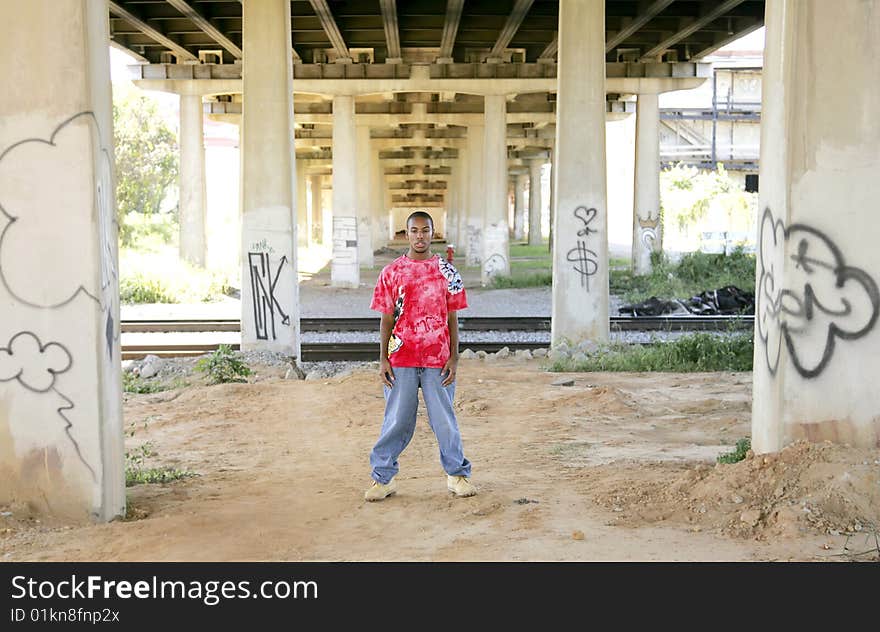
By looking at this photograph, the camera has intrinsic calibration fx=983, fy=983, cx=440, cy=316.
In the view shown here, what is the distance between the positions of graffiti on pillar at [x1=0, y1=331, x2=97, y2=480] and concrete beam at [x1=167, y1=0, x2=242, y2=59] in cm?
1948

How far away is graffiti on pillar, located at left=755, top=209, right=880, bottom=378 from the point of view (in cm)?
654

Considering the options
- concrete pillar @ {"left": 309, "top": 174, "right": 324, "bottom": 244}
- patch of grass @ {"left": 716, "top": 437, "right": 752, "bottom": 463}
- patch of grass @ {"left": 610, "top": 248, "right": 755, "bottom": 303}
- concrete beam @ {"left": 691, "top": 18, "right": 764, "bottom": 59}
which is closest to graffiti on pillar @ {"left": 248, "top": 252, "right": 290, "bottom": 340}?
patch of grass @ {"left": 716, "top": 437, "right": 752, "bottom": 463}

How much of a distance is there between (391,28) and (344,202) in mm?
6078

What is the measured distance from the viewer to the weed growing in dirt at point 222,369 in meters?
14.3

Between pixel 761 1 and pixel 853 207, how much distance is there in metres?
22.2

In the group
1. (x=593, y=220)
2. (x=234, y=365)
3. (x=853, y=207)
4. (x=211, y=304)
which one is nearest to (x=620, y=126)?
(x=211, y=304)

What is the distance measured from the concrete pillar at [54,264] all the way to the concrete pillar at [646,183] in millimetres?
29085

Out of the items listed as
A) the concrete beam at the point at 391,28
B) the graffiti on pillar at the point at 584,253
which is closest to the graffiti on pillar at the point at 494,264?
the concrete beam at the point at 391,28

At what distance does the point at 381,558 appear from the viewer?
18.6 ft

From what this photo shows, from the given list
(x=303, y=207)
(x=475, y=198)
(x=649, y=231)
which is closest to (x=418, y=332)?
(x=649, y=231)

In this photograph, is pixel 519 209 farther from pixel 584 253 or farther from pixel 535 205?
pixel 584 253

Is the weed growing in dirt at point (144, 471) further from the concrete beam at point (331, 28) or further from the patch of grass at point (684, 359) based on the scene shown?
the concrete beam at point (331, 28)

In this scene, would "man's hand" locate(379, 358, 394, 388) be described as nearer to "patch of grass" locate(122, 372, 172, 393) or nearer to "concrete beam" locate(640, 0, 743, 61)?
"patch of grass" locate(122, 372, 172, 393)
